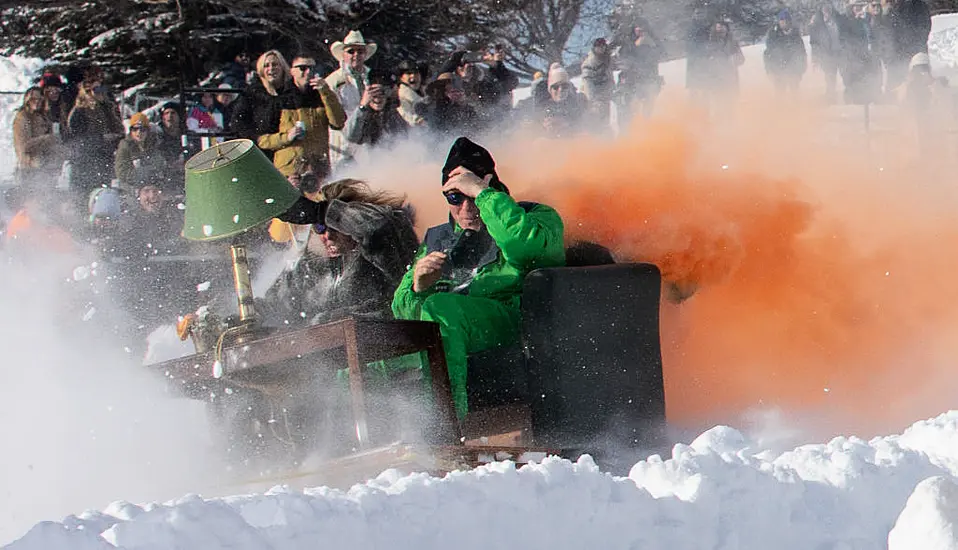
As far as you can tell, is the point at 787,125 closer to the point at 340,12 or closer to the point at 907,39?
the point at 907,39

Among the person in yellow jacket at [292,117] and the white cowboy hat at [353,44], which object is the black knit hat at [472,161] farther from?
the white cowboy hat at [353,44]

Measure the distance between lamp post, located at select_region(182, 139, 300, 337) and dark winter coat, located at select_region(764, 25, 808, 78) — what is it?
16.6 ft

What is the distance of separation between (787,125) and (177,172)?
3766 mm

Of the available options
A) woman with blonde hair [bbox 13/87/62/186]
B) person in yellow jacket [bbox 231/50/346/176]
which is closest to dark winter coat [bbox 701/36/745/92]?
person in yellow jacket [bbox 231/50/346/176]

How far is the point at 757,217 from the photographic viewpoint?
5633 mm

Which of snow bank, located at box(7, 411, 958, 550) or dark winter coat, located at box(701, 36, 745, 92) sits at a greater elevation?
dark winter coat, located at box(701, 36, 745, 92)

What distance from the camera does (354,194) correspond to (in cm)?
561

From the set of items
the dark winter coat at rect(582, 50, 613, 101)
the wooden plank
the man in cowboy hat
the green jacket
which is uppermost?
the man in cowboy hat

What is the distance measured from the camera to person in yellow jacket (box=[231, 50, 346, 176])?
318 inches

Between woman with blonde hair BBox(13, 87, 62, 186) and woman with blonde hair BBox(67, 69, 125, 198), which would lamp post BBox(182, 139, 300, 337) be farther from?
woman with blonde hair BBox(13, 87, 62, 186)

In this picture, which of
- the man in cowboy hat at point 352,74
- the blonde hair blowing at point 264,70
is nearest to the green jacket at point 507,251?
the blonde hair blowing at point 264,70

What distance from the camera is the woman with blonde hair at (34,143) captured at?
8578 millimetres

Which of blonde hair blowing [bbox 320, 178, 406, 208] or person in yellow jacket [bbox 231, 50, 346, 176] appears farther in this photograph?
person in yellow jacket [bbox 231, 50, 346, 176]

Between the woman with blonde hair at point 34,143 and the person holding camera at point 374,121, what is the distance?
6.41 feet
